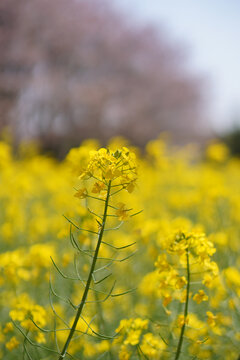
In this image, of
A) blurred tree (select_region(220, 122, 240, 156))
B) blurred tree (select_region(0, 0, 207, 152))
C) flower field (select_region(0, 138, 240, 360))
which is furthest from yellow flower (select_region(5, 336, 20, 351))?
blurred tree (select_region(220, 122, 240, 156))

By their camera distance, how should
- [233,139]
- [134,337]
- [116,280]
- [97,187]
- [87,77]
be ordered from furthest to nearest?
[233,139], [87,77], [116,280], [134,337], [97,187]

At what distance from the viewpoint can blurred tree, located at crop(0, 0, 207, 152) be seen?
4.20 meters

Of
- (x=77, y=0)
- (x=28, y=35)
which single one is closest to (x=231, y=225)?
(x=28, y=35)

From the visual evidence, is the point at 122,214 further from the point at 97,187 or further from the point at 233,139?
the point at 233,139

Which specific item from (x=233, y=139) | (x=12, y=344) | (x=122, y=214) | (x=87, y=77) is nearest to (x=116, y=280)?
(x=12, y=344)

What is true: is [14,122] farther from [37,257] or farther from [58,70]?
[37,257]

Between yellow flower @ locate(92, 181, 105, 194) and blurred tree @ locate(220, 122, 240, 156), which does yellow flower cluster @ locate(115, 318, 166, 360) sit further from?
blurred tree @ locate(220, 122, 240, 156)

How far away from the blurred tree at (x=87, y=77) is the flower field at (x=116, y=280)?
1385 millimetres

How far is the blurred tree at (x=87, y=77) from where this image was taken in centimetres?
420

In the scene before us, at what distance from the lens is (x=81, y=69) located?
27.4 ft

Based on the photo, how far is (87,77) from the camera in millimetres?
8820

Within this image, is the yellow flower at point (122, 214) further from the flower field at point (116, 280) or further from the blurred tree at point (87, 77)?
the blurred tree at point (87, 77)

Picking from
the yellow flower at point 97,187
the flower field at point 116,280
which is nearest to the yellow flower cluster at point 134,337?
the flower field at point 116,280

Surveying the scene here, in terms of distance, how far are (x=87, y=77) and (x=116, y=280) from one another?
739 cm
